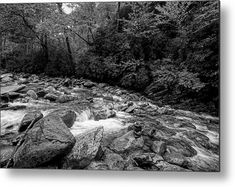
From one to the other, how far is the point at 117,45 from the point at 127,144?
39.3 inches

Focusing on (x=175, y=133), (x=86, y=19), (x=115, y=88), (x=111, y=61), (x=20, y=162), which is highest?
(x=86, y=19)

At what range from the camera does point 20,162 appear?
2844 millimetres

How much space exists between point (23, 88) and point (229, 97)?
202 cm

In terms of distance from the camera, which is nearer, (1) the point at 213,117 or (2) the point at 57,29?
(1) the point at 213,117

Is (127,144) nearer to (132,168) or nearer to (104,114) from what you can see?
(132,168)

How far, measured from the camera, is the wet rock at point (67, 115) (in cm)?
296

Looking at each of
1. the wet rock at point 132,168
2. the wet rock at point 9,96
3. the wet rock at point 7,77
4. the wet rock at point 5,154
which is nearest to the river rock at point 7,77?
the wet rock at point 7,77

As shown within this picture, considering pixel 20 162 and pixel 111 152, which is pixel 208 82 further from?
pixel 20 162

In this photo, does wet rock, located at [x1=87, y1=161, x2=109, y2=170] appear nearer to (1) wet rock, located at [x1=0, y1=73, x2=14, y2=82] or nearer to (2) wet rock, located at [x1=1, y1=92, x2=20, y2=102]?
(2) wet rock, located at [x1=1, y1=92, x2=20, y2=102]

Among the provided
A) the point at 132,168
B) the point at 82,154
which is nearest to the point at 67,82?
the point at 82,154

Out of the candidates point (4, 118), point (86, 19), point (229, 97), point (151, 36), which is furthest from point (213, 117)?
point (4, 118)

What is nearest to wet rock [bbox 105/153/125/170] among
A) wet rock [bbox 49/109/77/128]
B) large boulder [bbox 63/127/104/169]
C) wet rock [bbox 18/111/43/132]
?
large boulder [bbox 63/127/104/169]

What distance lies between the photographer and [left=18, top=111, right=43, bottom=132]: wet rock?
2.94m

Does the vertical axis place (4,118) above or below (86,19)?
below
